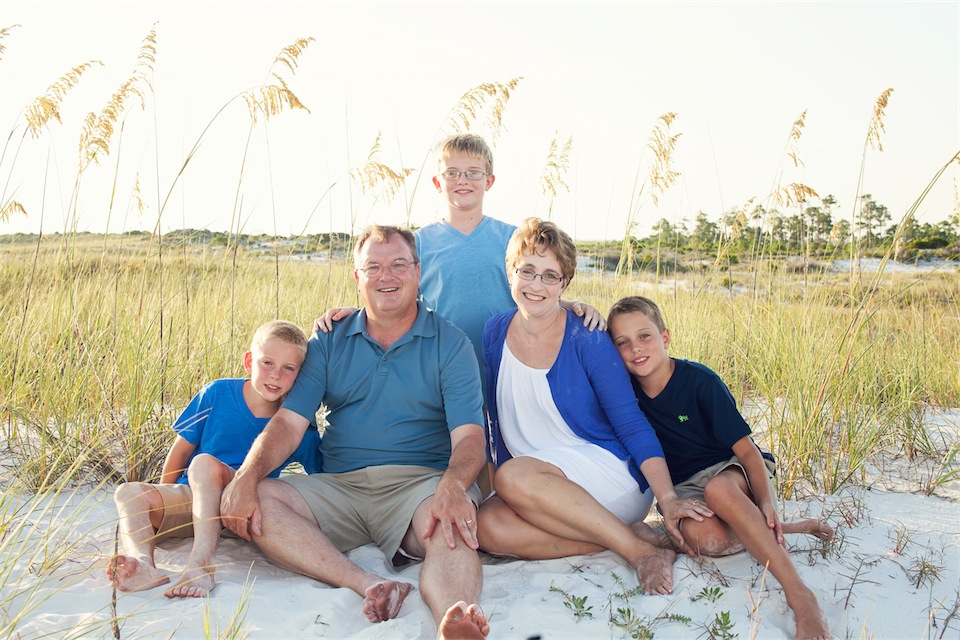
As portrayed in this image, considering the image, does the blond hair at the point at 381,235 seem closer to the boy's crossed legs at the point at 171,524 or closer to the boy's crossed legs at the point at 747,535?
the boy's crossed legs at the point at 171,524

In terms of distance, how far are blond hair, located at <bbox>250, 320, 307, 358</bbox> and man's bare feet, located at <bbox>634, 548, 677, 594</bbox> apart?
164cm

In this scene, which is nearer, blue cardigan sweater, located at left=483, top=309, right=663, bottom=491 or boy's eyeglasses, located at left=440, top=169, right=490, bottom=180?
blue cardigan sweater, located at left=483, top=309, right=663, bottom=491

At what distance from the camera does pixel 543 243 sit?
3.15 metres

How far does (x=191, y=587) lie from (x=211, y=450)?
27.8 inches

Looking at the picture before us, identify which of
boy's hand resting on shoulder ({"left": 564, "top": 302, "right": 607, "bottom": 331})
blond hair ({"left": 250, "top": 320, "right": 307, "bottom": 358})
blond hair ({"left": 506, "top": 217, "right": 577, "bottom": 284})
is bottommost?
blond hair ({"left": 250, "top": 320, "right": 307, "bottom": 358})

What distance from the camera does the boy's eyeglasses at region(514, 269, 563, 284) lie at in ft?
10.4

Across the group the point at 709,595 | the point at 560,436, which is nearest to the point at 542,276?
the point at 560,436

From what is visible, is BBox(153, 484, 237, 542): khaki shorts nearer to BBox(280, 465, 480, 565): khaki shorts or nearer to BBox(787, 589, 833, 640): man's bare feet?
BBox(280, 465, 480, 565): khaki shorts

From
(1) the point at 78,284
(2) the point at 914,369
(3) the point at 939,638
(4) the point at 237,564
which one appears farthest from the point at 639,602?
(1) the point at 78,284

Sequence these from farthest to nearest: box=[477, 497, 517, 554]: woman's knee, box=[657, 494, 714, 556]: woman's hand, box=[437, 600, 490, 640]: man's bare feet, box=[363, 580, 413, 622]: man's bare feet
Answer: box=[477, 497, 517, 554]: woman's knee < box=[657, 494, 714, 556]: woman's hand < box=[363, 580, 413, 622]: man's bare feet < box=[437, 600, 490, 640]: man's bare feet

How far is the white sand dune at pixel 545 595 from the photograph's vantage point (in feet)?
8.04

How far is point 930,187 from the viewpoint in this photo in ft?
10.7

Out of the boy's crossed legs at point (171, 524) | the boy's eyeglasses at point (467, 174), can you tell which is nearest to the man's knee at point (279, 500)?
the boy's crossed legs at point (171, 524)

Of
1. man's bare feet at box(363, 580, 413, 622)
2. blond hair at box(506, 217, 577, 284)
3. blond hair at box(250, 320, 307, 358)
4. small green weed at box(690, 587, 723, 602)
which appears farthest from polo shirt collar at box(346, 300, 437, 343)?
small green weed at box(690, 587, 723, 602)
